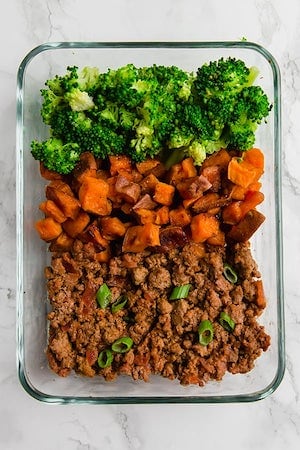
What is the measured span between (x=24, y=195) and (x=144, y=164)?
1.68 ft

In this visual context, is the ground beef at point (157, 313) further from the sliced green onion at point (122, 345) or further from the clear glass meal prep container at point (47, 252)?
the clear glass meal prep container at point (47, 252)

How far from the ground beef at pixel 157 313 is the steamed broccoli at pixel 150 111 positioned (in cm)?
38

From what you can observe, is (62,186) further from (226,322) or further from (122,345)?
(226,322)

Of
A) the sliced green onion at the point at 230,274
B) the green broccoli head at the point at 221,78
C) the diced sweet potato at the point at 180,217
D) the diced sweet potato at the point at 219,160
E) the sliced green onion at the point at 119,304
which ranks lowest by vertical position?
the sliced green onion at the point at 119,304

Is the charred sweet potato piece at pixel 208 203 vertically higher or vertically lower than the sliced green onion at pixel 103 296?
higher

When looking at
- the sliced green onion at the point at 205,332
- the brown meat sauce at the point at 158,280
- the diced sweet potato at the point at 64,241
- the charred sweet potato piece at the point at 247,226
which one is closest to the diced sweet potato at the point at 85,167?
the brown meat sauce at the point at 158,280

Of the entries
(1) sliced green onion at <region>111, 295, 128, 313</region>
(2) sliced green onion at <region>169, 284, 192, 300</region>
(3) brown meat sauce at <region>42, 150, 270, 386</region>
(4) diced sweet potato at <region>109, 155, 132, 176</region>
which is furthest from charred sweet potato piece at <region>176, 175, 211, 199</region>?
(1) sliced green onion at <region>111, 295, 128, 313</region>

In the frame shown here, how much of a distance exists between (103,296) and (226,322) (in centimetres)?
48

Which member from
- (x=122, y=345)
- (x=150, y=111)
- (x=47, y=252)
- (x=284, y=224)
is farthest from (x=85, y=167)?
(x=284, y=224)

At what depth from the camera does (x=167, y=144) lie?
296 centimetres

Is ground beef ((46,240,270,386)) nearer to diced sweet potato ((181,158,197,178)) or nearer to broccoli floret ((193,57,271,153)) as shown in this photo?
diced sweet potato ((181,158,197,178))

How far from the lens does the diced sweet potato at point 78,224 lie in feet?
9.60

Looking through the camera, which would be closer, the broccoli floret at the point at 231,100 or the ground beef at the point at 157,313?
the broccoli floret at the point at 231,100

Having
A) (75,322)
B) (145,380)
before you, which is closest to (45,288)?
(75,322)
